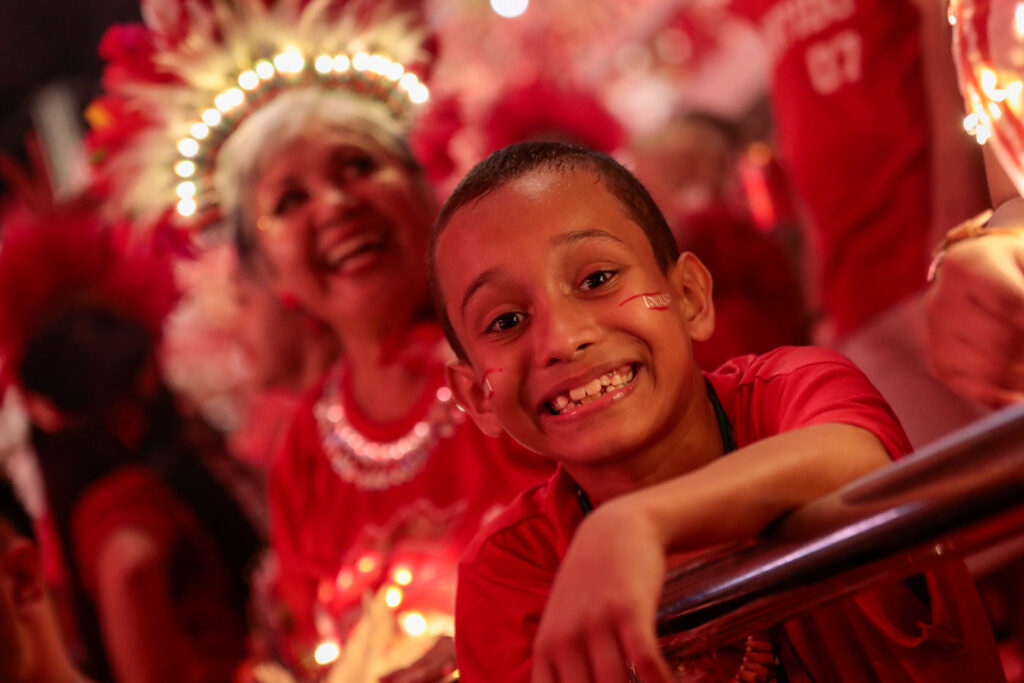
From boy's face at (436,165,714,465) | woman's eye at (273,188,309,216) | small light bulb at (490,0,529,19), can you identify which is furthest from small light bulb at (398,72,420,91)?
small light bulb at (490,0,529,19)

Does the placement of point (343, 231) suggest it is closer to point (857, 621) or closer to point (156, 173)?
point (156, 173)

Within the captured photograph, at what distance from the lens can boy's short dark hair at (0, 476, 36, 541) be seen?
1210mm

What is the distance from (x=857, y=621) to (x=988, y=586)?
0.18 meters

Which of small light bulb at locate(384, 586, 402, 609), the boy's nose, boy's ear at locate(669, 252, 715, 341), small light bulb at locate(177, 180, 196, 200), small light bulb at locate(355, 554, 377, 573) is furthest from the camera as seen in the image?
small light bulb at locate(177, 180, 196, 200)

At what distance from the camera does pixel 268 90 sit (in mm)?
1414

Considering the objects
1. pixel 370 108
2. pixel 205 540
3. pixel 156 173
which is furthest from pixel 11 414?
pixel 370 108

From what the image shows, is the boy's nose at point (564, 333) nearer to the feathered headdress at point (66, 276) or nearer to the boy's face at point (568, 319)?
the boy's face at point (568, 319)

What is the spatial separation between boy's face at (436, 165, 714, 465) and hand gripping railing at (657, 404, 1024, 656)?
0.66ft

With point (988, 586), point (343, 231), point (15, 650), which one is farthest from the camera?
point (343, 231)

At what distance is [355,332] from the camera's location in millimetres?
1453

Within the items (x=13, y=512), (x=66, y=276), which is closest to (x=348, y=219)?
(x=13, y=512)

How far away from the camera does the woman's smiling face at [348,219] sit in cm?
138

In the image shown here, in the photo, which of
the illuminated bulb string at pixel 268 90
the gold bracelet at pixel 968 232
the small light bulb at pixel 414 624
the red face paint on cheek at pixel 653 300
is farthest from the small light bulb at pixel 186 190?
the gold bracelet at pixel 968 232

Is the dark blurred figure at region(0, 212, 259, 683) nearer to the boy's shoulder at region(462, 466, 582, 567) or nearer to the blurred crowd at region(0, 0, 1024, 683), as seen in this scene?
the blurred crowd at region(0, 0, 1024, 683)
